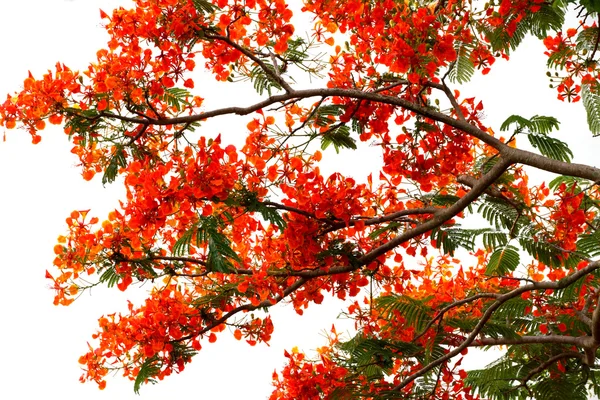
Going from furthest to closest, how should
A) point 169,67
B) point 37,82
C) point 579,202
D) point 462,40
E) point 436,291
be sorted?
point 436,291, point 462,40, point 579,202, point 169,67, point 37,82

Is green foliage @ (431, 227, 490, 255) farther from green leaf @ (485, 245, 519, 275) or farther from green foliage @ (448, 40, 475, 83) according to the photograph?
green foliage @ (448, 40, 475, 83)

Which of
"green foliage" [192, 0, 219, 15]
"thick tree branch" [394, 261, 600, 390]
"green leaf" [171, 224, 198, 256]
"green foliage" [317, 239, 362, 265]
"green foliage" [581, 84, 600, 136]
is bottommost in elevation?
"thick tree branch" [394, 261, 600, 390]

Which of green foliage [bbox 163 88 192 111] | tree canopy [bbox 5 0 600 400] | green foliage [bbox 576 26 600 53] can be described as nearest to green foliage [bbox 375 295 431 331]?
tree canopy [bbox 5 0 600 400]

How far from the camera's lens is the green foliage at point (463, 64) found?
4.12 metres

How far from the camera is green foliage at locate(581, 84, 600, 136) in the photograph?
183 inches

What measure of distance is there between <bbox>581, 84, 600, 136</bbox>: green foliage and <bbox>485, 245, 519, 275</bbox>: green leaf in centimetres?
134

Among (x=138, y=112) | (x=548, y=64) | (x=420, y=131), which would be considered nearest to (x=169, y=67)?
(x=138, y=112)

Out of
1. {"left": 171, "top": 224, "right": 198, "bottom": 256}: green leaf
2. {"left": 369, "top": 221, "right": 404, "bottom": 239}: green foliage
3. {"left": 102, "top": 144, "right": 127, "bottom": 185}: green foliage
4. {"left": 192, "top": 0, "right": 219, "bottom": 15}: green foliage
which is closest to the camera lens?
{"left": 171, "top": 224, "right": 198, "bottom": 256}: green leaf

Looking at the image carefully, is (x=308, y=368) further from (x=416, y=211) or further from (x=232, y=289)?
(x=416, y=211)

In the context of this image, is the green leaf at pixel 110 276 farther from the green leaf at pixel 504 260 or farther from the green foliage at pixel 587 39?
the green foliage at pixel 587 39

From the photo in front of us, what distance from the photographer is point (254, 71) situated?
3.63 metres

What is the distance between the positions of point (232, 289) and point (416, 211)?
1024 millimetres

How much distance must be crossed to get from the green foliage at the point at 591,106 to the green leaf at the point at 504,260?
4.40 ft

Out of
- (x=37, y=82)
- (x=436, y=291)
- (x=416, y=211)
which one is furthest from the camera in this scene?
(x=436, y=291)
